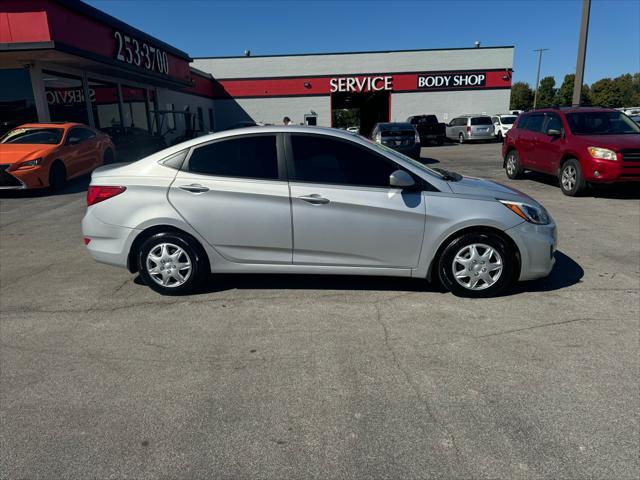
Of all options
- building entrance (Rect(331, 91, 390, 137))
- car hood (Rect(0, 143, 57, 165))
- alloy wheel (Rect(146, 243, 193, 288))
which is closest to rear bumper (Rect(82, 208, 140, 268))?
alloy wheel (Rect(146, 243, 193, 288))

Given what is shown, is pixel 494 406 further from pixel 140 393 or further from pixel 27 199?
pixel 27 199

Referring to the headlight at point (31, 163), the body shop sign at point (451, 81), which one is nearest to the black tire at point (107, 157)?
the headlight at point (31, 163)

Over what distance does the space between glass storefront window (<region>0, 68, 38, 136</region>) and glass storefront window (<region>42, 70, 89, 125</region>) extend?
1.71 ft

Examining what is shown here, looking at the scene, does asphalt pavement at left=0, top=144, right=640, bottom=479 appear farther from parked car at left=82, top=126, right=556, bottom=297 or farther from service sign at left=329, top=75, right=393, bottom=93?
service sign at left=329, top=75, right=393, bottom=93

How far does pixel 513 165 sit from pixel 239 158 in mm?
9933

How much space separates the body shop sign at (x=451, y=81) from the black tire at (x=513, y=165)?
78.3 ft

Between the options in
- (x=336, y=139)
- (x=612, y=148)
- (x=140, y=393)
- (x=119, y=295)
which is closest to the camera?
(x=140, y=393)

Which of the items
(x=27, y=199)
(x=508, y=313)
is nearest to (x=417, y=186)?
(x=508, y=313)

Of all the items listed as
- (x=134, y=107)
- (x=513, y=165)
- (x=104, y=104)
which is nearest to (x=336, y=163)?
(x=513, y=165)

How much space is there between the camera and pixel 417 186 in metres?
4.17

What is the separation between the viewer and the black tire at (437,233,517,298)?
4168mm

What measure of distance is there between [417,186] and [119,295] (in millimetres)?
3149

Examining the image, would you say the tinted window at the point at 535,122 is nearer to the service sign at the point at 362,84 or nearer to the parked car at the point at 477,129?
the parked car at the point at 477,129

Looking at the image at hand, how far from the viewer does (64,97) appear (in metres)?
16.2
